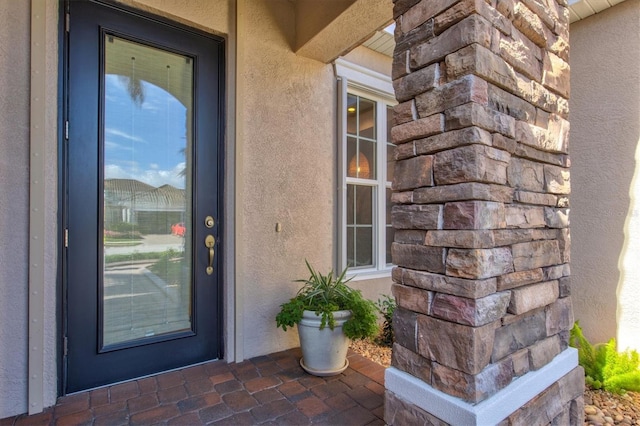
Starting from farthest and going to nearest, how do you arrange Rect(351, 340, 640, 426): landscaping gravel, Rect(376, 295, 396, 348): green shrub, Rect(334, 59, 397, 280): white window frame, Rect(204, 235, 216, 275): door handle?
Rect(334, 59, 397, 280): white window frame
Rect(376, 295, 396, 348): green shrub
Rect(204, 235, 216, 275): door handle
Rect(351, 340, 640, 426): landscaping gravel

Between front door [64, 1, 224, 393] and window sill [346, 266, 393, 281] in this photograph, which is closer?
front door [64, 1, 224, 393]

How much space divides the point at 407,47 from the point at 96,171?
2.01 meters

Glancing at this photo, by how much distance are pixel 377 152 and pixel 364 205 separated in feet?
2.04

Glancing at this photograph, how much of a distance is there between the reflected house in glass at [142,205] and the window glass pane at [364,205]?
6.05 feet

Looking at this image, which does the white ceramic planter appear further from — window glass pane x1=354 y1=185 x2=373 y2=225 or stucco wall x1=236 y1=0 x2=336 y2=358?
window glass pane x1=354 y1=185 x2=373 y2=225

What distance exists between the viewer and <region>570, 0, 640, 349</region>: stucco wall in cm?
258

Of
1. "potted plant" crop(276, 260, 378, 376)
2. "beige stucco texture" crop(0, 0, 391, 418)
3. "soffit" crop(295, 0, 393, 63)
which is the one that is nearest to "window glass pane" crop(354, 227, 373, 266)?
"beige stucco texture" crop(0, 0, 391, 418)

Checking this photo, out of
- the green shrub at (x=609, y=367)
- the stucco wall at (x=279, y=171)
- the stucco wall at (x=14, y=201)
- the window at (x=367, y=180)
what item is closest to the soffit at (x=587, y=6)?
the window at (x=367, y=180)

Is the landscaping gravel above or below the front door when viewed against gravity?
below

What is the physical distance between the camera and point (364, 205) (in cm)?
367

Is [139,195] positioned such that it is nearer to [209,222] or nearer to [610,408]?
[209,222]

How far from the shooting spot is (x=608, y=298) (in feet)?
8.77

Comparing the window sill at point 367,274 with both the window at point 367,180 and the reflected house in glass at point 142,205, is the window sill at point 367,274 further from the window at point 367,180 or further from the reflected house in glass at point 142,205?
the reflected house in glass at point 142,205

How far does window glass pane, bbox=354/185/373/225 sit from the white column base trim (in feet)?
7.51
